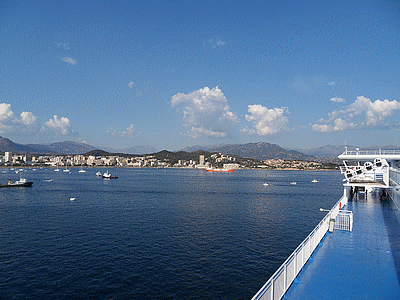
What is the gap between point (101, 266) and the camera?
20672 millimetres

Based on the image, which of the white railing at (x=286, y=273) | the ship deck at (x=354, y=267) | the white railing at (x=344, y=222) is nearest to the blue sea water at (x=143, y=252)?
the white railing at (x=344, y=222)

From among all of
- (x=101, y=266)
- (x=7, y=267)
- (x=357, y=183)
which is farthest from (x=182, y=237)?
(x=357, y=183)

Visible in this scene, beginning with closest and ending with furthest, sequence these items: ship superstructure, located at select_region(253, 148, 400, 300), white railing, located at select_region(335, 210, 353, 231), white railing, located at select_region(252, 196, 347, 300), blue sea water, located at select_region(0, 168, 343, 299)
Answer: white railing, located at select_region(252, 196, 347, 300), ship superstructure, located at select_region(253, 148, 400, 300), blue sea water, located at select_region(0, 168, 343, 299), white railing, located at select_region(335, 210, 353, 231)

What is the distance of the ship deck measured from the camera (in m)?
10.0

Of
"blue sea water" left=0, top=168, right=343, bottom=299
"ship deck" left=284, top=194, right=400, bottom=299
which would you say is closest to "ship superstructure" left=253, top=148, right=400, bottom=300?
"ship deck" left=284, top=194, right=400, bottom=299

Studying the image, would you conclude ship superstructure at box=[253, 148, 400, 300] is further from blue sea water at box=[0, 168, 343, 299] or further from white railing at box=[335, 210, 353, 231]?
blue sea water at box=[0, 168, 343, 299]

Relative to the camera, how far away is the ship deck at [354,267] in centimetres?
1000

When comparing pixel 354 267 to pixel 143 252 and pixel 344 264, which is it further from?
pixel 143 252

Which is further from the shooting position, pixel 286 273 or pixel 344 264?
pixel 344 264

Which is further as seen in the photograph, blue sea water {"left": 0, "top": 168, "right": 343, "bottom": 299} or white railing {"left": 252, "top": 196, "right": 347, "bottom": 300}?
blue sea water {"left": 0, "top": 168, "right": 343, "bottom": 299}

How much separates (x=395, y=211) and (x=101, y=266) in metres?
25.1

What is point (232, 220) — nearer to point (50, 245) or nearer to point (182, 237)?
point (182, 237)

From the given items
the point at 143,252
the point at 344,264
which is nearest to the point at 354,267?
the point at 344,264

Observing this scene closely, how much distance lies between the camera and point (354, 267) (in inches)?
481
